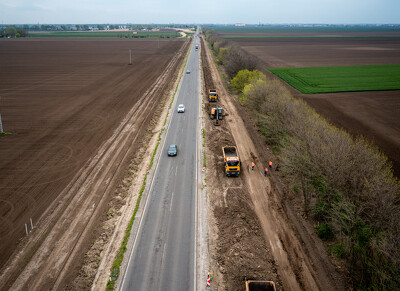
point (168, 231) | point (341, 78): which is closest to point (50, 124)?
point (168, 231)

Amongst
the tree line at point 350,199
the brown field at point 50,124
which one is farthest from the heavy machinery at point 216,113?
the tree line at point 350,199

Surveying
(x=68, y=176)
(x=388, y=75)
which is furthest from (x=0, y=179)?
(x=388, y=75)

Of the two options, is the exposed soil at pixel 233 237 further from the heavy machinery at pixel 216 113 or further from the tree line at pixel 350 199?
the heavy machinery at pixel 216 113

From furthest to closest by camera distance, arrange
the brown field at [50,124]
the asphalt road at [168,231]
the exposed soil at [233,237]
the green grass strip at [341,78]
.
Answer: the green grass strip at [341,78], the brown field at [50,124], the exposed soil at [233,237], the asphalt road at [168,231]

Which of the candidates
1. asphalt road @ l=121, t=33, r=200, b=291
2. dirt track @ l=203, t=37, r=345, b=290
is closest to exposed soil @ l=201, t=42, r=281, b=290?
dirt track @ l=203, t=37, r=345, b=290

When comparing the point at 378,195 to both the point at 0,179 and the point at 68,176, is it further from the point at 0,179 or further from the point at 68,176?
the point at 0,179

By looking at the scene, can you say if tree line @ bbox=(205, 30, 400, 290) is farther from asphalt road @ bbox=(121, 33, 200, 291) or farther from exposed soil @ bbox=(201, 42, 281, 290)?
asphalt road @ bbox=(121, 33, 200, 291)
